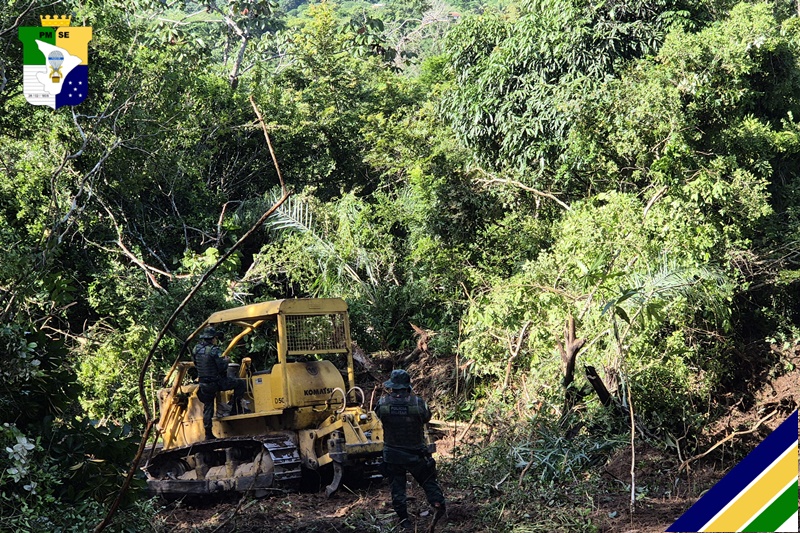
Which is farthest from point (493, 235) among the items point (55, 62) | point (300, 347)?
point (55, 62)

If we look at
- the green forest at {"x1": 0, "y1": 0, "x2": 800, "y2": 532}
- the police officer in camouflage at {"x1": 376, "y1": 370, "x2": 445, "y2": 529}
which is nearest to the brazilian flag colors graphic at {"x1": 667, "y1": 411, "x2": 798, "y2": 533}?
the green forest at {"x1": 0, "y1": 0, "x2": 800, "y2": 532}

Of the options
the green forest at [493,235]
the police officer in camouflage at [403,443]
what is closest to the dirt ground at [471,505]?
the green forest at [493,235]

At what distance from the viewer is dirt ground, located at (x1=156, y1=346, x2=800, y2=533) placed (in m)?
8.32

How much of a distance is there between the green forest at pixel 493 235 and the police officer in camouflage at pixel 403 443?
794mm

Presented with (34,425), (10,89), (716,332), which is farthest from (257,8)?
(34,425)

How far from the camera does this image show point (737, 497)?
→ 677 cm

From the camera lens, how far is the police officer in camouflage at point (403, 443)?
27.5ft

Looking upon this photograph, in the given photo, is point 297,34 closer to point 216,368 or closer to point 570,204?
point 570,204

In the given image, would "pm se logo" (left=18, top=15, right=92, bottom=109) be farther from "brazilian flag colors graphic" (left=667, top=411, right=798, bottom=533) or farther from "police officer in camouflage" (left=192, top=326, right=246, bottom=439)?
"brazilian flag colors graphic" (left=667, top=411, right=798, bottom=533)

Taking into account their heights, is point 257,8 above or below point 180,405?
above

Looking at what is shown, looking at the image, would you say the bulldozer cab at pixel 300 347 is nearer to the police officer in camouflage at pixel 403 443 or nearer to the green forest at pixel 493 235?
the green forest at pixel 493 235

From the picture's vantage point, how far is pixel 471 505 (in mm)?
9031

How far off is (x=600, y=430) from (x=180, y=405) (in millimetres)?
5236

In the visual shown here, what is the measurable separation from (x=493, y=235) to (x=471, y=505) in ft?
22.1
